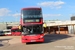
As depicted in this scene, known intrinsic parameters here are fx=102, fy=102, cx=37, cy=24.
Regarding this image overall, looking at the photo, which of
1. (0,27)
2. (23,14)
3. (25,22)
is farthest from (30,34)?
(0,27)

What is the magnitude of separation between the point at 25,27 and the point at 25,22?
0.58m

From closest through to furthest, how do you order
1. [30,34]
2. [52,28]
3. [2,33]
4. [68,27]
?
[30,34], [2,33], [68,27], [52,28]

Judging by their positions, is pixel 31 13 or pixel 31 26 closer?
pixel 31 26

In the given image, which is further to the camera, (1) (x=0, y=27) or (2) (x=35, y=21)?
(1) (x=0, y=27)

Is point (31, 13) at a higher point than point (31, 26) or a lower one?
higher

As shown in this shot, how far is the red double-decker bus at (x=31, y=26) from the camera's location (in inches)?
464

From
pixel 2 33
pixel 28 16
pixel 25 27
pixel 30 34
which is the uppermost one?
pixel 28 16

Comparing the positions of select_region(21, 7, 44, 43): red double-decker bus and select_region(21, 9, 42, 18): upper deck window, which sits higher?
select_region(21, 9, 42, 18): upper deck window

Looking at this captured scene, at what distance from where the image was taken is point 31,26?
39.1ft

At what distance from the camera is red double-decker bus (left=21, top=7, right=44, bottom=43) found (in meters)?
11.8

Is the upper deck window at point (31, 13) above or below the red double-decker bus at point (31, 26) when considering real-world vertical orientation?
above

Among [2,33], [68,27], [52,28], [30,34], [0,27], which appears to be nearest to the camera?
[30,34]

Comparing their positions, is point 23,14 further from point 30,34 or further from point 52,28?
point 52,28

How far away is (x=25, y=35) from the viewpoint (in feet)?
38.8
